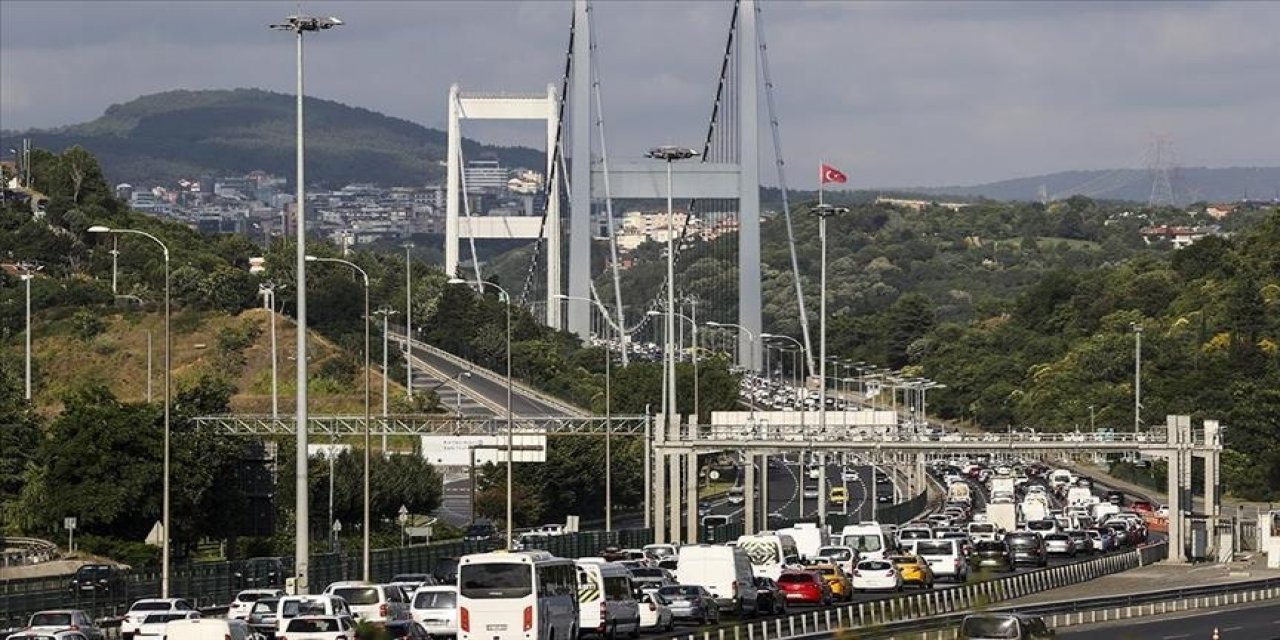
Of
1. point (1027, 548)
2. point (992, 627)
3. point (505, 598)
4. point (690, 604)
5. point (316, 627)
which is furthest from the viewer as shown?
point (1027, 548)

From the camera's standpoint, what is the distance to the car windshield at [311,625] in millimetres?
54219

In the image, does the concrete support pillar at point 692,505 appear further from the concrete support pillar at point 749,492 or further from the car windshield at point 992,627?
the car windshield at point 992,627

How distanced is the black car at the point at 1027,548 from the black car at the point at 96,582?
35041mm

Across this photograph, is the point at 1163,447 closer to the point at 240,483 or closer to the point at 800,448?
the point at 800,448

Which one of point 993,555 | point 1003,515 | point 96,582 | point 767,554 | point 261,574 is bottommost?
point 1003,515

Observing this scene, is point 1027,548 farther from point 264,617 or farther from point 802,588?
point 264,617

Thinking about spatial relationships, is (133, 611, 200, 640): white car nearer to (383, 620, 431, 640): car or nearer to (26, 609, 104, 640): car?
(26, 609, 104, 640): car

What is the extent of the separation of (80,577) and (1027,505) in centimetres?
7232

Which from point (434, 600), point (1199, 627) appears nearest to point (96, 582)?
point (434, 600)

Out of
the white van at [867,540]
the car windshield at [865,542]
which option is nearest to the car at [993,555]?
the white van at [867,540]

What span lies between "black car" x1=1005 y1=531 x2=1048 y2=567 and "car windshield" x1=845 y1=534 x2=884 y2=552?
364 inches

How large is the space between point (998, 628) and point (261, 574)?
122 feet

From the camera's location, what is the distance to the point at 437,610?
62.3 metres

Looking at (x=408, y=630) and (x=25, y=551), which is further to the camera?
(x=25, y=551)
